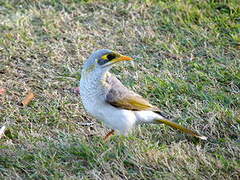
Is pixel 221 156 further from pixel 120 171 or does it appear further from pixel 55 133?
pixel 55 133

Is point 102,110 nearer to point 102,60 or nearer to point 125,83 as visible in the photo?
point 102,60

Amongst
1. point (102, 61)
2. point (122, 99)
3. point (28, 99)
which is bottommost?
point (28, 99)

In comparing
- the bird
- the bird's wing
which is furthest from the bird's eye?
the bird's wing

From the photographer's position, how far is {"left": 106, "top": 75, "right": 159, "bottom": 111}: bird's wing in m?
4.90

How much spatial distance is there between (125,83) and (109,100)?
1598 mm

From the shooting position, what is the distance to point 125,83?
6441 millimetres

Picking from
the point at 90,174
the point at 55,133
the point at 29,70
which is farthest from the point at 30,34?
the point at 90,174

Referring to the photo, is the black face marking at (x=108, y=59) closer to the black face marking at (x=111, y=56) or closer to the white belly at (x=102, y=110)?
the black face marking at (x=111, y=56)

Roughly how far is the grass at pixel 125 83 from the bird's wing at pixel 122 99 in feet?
1.05

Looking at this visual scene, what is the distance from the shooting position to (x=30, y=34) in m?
7.39

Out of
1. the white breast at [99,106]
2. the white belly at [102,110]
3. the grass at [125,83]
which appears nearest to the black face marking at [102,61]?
the white breast at [99,106]

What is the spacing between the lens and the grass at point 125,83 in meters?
4.51

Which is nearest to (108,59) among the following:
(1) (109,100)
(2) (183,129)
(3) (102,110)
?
(1) (109,100)

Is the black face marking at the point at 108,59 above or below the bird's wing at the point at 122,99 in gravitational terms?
above
